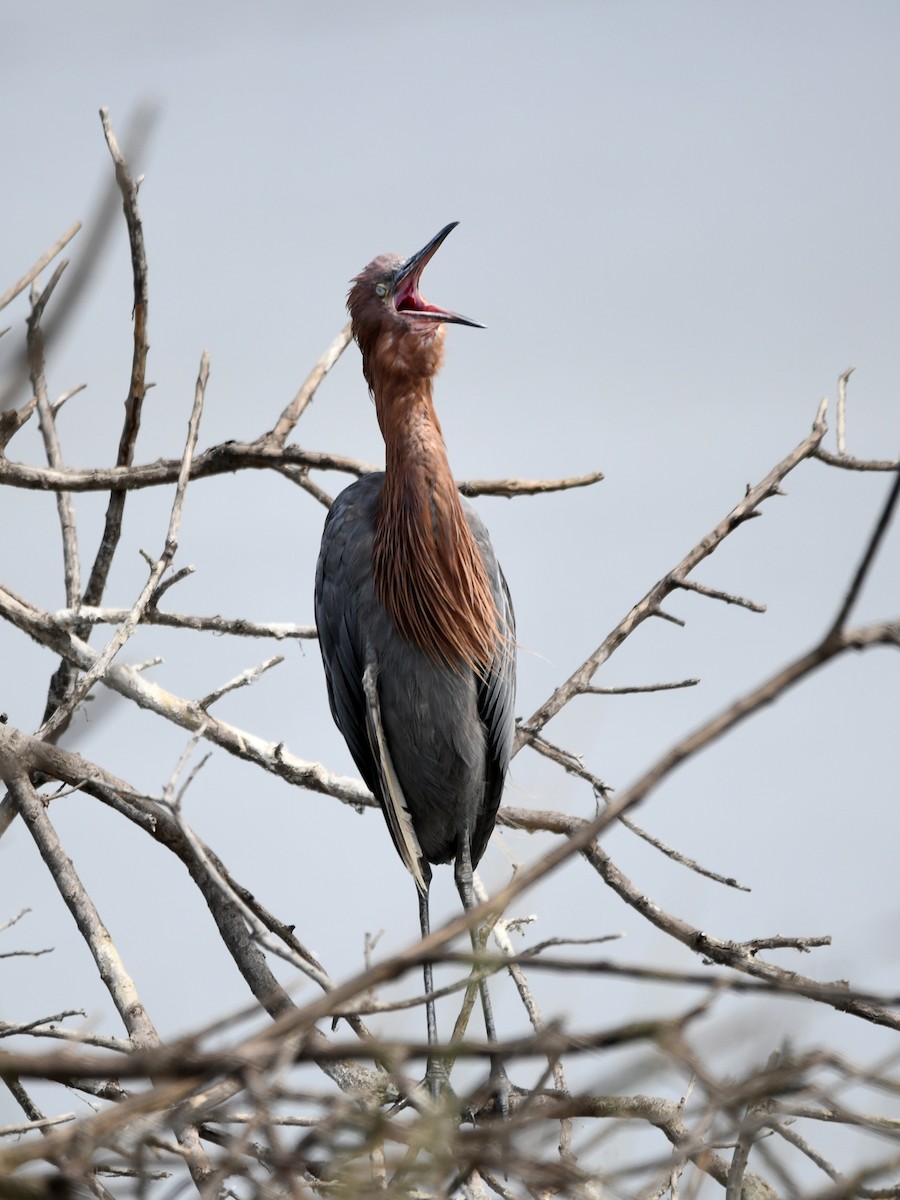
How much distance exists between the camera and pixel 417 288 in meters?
3.60

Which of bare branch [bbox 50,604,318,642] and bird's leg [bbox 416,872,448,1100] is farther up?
bare branch [bbox 50,604,318,642]

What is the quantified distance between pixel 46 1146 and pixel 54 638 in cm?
238

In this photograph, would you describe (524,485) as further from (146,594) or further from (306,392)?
(146,594)

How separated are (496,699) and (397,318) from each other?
3.43 feet

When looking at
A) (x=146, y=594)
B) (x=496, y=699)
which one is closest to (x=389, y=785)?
(x=496, y=699)

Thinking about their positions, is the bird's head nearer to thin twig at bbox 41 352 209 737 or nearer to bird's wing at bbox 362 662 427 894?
thin twig at bbox 41 352 209 737

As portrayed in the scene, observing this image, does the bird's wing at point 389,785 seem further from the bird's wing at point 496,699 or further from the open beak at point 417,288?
the open beak at point 417,288

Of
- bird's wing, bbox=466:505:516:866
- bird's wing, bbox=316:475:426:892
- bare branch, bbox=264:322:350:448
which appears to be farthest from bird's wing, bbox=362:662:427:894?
bare branch, bbox=264:322:350:448

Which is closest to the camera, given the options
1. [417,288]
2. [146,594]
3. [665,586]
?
[146,594]

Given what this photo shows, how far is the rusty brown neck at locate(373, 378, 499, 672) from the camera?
3.29 metres

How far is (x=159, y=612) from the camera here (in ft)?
10.2

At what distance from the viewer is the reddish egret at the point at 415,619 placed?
3.31 metres

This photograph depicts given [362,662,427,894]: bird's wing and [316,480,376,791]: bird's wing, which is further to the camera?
[316,480,376,791]: bird's wing

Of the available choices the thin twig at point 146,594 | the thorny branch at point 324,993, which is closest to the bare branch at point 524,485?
the thorny branch at point 324,993
